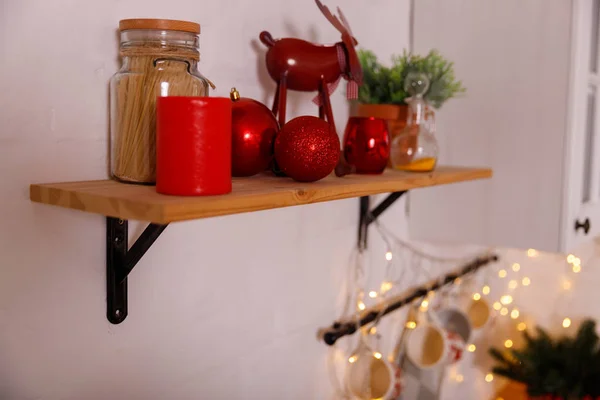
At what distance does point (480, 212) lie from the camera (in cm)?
141

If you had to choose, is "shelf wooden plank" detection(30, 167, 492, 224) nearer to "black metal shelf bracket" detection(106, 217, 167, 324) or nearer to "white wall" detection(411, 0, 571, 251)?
"black metal shelf bracket" detection(106, 217, 167, 324)

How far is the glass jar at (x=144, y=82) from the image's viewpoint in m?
0.69

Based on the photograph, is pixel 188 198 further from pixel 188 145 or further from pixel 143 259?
pixel 143 259

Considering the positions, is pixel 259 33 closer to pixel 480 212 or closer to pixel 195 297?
pixel 195 297

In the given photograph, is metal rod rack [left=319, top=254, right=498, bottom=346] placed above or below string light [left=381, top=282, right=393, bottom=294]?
below

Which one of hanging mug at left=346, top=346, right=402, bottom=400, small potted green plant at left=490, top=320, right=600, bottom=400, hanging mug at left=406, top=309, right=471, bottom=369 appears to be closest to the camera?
hanging mug at left=346, top=346, right=402, bottom=400

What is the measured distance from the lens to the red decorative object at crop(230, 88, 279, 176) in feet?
2.57

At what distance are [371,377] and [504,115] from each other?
0.64 meters

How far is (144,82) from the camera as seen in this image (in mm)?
688

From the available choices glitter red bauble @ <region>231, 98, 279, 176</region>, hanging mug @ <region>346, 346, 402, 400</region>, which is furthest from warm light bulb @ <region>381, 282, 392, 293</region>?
glitter red bauble @ <region>231, 98, 279, 176</region>

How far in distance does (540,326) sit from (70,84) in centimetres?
158

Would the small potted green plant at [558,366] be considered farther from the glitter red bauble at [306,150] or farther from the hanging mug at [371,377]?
the glitter red bauble at [306,150]

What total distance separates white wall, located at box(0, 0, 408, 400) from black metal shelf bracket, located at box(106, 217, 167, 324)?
0.04 feet

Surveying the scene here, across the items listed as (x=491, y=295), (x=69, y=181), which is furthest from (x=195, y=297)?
(x=491, y=295)
